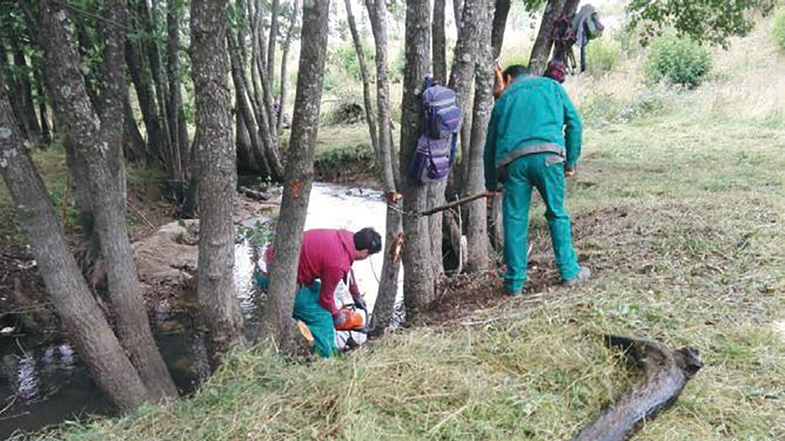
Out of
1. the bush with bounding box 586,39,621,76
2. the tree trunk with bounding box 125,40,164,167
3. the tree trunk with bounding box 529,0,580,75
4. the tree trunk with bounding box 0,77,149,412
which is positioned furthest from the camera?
the bush with bounding box 586,39,621,76

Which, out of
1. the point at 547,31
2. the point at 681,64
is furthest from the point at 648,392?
the point at 681,64

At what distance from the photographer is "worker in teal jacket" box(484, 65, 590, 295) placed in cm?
414

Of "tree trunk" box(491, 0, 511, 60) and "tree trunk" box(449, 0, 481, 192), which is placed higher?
"tree trunk" box(491, 0, 511, 60)

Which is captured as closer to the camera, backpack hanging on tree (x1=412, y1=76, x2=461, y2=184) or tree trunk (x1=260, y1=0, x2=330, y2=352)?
tree trunk (x1=260, y1=0, x2=330, y2=352)

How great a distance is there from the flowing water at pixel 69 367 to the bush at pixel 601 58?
15.0 m

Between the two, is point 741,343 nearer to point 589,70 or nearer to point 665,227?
point 665,227

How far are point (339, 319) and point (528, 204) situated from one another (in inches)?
78.9

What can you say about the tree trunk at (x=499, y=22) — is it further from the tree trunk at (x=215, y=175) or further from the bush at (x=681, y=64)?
the bush at (x=681, y=64)

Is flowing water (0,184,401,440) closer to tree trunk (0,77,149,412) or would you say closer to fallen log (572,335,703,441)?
tree trunk (0,77,149,412)

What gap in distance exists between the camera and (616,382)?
2861mm

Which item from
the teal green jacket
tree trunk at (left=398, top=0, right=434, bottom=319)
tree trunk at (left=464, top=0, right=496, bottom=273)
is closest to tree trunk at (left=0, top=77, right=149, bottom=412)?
tree trunk at (left=398, top=0, right=434, bottom=319)

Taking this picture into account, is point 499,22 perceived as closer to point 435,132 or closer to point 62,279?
point 435,132

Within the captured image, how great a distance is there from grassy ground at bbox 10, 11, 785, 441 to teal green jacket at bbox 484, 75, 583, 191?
101cm

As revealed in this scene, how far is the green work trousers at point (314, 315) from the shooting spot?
508cm
